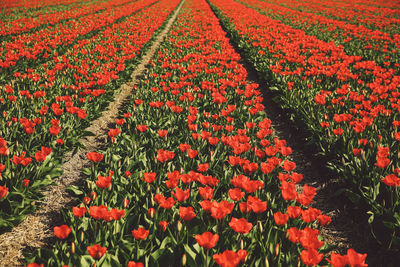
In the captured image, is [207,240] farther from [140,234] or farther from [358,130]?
[358,130]

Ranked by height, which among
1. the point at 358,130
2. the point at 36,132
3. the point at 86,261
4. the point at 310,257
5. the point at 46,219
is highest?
the point at 358,130

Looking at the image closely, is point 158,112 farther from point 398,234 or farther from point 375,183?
point 398,234

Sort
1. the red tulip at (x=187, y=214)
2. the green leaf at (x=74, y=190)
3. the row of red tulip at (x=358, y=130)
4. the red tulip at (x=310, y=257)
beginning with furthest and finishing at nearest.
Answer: the green leaf at (x=74, y=190) < the row of red tulip at (x=358, y=130) < the red tulip at (x=187, y=214) < the red tulip at (x=310, y=257)

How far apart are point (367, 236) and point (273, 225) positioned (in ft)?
3.82

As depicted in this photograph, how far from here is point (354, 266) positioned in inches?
65.4

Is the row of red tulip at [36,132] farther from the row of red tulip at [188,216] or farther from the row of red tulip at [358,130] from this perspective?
the row of red tulip at [358,130]

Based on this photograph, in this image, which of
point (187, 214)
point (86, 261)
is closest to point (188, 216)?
point (187, 214)

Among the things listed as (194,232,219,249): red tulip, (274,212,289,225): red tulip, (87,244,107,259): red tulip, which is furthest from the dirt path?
(274,212,289,225): red tulip

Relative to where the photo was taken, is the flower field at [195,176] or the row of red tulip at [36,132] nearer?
the flower field at [195,176]

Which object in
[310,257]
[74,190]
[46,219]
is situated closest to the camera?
[310,257]

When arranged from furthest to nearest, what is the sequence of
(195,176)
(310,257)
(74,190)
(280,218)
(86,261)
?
(74,190) → (195,176) → (280,218) → (86,261) → (310,257)

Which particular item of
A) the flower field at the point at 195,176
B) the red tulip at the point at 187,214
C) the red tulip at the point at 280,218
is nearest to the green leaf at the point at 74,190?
the flower field at the point at 195,176

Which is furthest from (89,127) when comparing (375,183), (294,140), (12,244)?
(375,183)

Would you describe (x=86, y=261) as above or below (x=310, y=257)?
below
